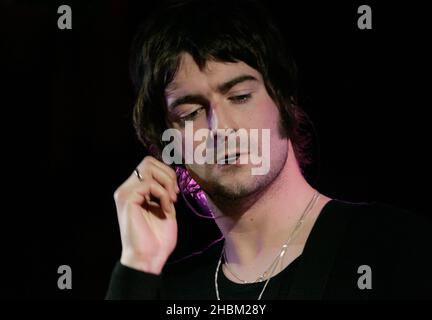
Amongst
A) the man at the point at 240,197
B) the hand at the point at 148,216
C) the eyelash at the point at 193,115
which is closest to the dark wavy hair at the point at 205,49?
the man at the point at 240,197

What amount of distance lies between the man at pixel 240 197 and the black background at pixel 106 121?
168 mm

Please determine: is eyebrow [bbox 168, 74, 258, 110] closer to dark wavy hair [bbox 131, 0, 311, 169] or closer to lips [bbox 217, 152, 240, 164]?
dark wavy hair [bbox 131, 0, 311, 169]

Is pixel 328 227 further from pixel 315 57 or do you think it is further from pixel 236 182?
pixel 315 57

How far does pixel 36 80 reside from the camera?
7.46 feet

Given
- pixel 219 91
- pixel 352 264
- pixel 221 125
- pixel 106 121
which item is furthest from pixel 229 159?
pixel 106 121

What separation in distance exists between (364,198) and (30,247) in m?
1.21

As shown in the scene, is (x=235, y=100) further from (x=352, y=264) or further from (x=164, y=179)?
(x=352, y=264)

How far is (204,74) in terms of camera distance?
6.01 feet

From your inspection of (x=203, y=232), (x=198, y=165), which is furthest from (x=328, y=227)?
(x=203, y=232)

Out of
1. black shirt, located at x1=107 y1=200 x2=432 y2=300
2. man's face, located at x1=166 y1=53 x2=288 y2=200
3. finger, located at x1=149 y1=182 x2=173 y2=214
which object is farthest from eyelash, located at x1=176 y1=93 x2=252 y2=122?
black shirt, located at x1=107 y1=200 x2=432 y2=300

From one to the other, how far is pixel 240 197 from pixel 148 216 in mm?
289

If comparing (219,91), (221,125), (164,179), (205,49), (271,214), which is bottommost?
(271,214)
